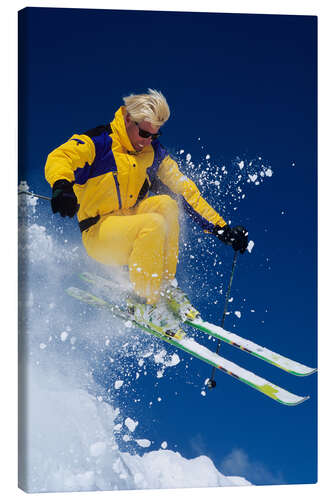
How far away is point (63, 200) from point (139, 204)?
52 cm

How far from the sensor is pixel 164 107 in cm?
319

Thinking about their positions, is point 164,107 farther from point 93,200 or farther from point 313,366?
point 313,366

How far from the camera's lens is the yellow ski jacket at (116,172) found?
3.07 metres

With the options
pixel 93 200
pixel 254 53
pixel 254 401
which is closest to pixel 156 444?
pixel 254 401

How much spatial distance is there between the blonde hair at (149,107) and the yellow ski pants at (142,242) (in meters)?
0.38

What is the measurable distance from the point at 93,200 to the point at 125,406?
3.31 feet

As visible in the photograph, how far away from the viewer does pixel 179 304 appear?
3271 mm

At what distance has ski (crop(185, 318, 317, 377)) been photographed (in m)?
3.30

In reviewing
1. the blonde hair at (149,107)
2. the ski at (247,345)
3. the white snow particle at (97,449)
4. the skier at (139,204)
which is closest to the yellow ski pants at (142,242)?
the skier at (139,204)

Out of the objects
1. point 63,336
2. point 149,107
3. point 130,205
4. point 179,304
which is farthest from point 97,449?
point 149,107

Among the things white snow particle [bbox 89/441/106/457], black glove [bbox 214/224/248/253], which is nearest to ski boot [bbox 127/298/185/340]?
black glove [bbox 214/224/248/253]

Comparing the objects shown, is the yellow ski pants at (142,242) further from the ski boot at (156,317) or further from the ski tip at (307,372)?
the ski tip at (307,372)

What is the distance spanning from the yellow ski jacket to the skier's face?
0.08 feet

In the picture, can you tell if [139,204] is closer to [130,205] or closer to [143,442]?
[130,205]
